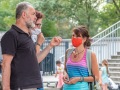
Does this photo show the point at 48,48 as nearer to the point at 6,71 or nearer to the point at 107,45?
the point at 6,71

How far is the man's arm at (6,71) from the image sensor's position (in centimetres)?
474

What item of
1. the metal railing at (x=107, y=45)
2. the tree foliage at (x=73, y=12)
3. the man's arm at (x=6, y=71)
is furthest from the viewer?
the tree foliage at (x=73, y=12)

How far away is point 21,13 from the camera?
5039 mm

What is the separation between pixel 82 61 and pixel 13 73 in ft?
4.88

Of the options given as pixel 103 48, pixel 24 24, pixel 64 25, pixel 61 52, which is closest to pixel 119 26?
pixel 103 48

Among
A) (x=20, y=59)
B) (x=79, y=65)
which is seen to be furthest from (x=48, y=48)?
(x=79, y=65)

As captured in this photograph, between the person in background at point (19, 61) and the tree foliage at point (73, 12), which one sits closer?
the person in background at point (19, 61)

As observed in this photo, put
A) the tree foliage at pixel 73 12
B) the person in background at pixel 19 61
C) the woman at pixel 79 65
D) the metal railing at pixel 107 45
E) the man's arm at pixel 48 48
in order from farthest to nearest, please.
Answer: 1. the tree foliage at pixel 73 12
2. the metal railing at pixel 107 45
3. the woman at pixel 79 65
4. the man's arm at pixel 48 48
5. the person in background at pixel 19 61

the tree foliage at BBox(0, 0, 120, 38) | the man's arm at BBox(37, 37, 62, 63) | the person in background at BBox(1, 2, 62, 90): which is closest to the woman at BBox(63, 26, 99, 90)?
the man's arm at BBox(37, 37, 62, 63)

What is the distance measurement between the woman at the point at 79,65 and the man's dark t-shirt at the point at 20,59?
3.84 feet

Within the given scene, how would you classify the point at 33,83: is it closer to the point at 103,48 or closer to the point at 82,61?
the point at 82,61

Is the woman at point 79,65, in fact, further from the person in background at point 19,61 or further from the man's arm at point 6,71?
the man's arm at point 6,71

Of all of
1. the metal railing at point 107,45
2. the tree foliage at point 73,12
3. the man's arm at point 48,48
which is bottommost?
the metal railing at point 107,45

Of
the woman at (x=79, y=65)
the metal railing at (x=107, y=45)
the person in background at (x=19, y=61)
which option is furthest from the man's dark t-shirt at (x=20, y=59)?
the metal railing at (x=107, y=45)
